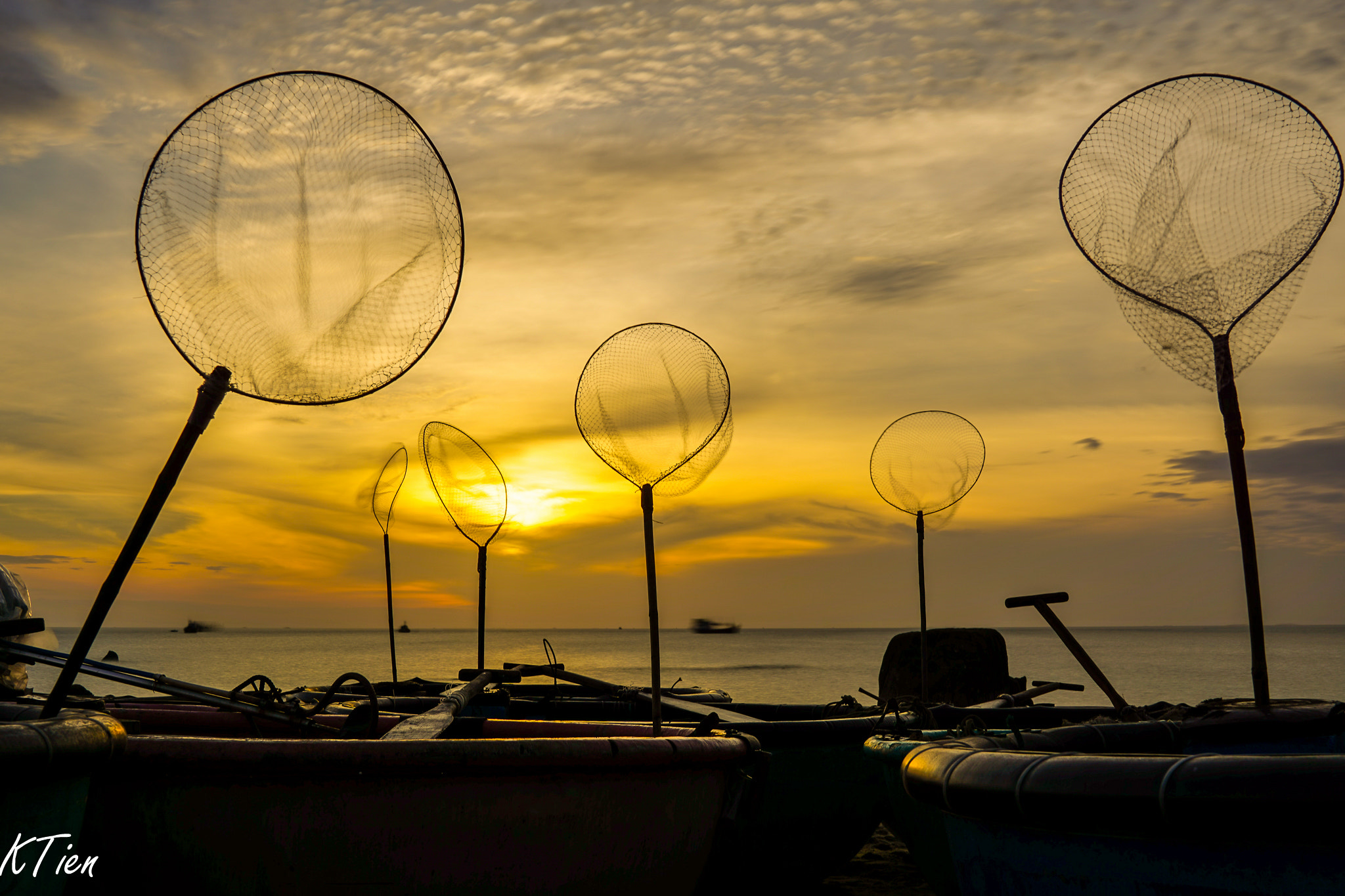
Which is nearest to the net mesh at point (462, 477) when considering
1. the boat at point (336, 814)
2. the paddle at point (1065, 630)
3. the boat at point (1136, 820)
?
the paddle at point (1065, 630)

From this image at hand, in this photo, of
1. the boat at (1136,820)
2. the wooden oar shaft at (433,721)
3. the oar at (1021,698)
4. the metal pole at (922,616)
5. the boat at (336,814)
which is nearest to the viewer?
the boat at (1136,820)

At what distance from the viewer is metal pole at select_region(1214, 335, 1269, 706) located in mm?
5637

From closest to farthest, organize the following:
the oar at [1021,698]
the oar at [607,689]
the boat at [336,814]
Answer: the boat at [336,814]
the oar at [607,689]
the oar at [1021,698]

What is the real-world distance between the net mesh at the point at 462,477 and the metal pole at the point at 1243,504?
952cm

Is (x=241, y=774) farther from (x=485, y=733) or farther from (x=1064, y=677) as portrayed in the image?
(x=1064, y=677)

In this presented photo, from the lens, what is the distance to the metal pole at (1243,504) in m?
5.64

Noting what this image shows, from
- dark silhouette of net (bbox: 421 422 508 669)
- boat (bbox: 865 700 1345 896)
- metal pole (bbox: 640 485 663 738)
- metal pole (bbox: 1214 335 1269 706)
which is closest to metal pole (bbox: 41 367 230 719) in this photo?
metal pole (bbox: 640 485 663 738)

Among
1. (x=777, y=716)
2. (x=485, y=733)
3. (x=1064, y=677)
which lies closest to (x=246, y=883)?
(x=485, y=733)

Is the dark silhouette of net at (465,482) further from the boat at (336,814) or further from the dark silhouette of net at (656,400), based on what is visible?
the boat at (336,814)

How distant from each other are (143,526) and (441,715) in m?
2.08

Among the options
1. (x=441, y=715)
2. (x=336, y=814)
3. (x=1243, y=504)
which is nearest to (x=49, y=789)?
(x=336, y=814)

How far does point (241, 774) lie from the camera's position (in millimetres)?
3893

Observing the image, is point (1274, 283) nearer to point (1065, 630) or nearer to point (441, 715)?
point (1065, 630)

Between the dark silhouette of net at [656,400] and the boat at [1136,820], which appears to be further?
the dark silhouette of net at [656,400]
